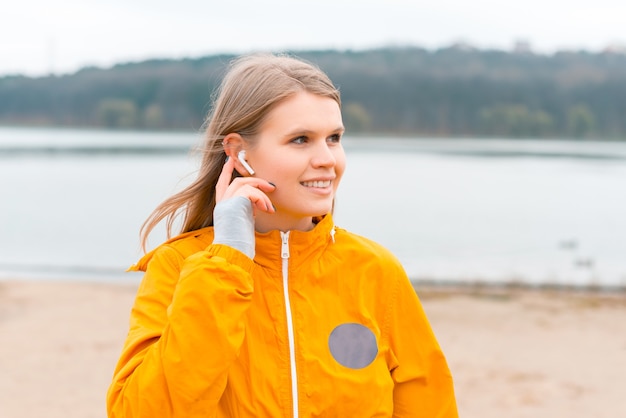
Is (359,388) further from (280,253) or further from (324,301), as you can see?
(280,253)

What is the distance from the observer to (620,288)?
36.1 feet

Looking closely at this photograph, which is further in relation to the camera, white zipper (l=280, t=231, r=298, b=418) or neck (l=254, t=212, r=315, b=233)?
neck (l=254, t=212, r=315, b=233)

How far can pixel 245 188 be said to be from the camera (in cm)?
166

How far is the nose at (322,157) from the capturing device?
5.49ft

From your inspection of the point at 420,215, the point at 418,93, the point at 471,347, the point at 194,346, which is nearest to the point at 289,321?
the point at 194,346

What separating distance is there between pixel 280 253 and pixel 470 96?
73.8 metres

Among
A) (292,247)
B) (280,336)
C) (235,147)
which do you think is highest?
(235,147)

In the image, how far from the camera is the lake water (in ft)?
46.3

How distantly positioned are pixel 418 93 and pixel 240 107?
7258 cm

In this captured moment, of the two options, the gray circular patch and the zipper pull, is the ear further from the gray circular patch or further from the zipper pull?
the gray circular patch

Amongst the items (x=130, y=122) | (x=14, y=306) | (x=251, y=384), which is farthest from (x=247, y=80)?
(x=130, y=122)

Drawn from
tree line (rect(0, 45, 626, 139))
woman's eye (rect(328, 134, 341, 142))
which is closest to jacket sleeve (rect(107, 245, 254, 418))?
woman's eye (rect(328, 134, 341, 142))

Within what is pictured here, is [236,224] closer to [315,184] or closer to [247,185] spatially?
[247,185]

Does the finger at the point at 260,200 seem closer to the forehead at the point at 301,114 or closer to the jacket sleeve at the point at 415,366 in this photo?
the forehead at the point at 301,114
